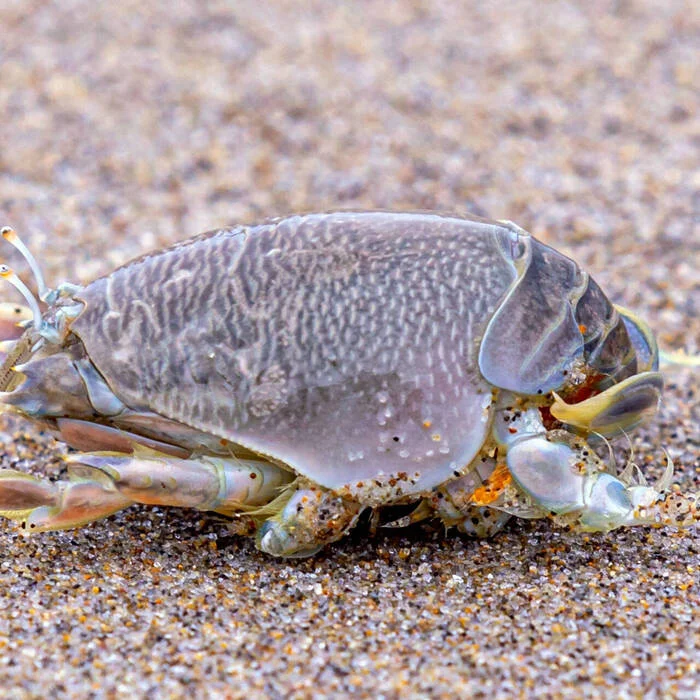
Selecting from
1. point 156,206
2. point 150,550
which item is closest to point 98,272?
point 156,206

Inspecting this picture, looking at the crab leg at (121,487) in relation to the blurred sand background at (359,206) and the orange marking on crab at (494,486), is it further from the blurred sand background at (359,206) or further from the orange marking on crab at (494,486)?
the orange marking on crab at (494,486)

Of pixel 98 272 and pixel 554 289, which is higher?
pixel 554 289

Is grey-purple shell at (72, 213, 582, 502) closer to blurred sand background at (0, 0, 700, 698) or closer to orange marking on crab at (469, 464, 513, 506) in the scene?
orange marking on crab at (469, 464, 513, 506)

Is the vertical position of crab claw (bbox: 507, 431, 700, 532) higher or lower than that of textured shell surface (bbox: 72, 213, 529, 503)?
lower

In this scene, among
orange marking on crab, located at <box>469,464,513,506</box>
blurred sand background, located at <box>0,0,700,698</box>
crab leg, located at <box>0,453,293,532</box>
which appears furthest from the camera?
orange marking on crab, located at <box>469,464,513,506</box>

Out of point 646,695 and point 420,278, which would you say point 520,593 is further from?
point 420,278

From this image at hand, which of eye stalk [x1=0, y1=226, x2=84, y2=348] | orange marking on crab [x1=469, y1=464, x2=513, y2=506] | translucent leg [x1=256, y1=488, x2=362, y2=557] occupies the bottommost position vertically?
translucent leg [x1=256, y1=488, x2=362, y2=557]

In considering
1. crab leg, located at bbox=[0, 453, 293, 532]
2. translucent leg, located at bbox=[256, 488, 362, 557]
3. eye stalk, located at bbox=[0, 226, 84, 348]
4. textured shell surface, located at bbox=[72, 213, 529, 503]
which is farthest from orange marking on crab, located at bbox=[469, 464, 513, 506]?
eye stalk, located at bbox=[0, 226, 84, 348]
